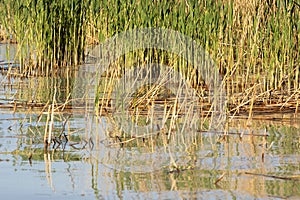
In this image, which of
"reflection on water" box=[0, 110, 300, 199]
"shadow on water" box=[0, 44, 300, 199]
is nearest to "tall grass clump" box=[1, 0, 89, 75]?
"shadow on water" box=[0, 44, 300, 199]

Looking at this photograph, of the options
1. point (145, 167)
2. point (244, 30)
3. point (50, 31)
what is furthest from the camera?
point (50, 31)

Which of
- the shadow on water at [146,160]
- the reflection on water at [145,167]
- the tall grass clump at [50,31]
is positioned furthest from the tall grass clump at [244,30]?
the reflection on water at [145,167]

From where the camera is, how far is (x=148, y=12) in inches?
284

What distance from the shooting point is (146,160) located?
4367 mm

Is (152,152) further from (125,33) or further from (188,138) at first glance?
(125,33)

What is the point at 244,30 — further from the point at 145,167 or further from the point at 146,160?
the point at 145,167

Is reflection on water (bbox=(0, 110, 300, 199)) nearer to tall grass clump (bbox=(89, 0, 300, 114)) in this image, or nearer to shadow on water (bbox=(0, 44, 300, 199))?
shadow on water (bbox=(0, 44, 300, 199))

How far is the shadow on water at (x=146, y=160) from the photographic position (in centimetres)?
364

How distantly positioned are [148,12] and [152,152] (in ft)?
9.25

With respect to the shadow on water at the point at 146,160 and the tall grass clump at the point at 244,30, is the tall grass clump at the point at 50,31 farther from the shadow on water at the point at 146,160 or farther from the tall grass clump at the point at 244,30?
the shadow on water at the point at 146,160

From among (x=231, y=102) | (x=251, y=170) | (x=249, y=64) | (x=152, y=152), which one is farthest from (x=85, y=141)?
(x=249, y=64)

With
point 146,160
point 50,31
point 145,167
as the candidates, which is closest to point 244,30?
point 50,31

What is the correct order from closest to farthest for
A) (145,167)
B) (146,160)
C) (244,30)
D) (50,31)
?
(145,167)
(146,160)
(244,30)
(50,31)

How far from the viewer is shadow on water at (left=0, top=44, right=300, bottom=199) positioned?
3645mm
